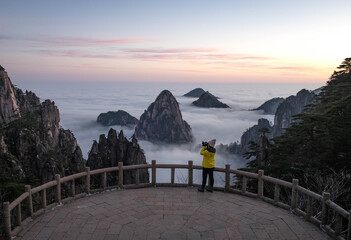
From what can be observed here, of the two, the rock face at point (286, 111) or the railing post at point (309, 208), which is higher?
the railing post at point (309, 208)

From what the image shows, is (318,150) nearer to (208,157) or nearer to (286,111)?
(208,157)

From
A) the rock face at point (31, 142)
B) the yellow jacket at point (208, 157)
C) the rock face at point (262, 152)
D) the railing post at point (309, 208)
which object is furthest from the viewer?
the rock face at point (31, 142)

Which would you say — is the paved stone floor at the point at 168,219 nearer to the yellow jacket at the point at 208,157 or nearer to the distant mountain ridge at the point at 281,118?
the yellow jacket at the point at 208,157

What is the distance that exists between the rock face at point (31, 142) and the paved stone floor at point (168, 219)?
1192 inches

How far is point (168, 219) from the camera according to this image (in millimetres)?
8266

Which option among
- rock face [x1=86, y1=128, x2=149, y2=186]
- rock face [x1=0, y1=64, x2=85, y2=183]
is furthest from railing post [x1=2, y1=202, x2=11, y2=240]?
rock face [x1=86, y1=128, x2=149, y2=186]

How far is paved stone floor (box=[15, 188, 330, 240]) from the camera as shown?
738 cm

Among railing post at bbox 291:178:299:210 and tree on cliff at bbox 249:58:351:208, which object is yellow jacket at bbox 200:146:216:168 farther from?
tree on cliff at bbox 249:58:351:208

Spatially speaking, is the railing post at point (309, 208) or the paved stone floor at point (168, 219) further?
the railing post at point (309, 208)

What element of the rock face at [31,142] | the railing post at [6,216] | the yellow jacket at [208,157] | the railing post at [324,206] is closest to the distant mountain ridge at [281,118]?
the rock face at [31,142]

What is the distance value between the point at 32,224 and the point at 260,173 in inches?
274

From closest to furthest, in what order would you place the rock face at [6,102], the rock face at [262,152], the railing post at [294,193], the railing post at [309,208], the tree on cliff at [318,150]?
the railing post at [309,208] < the railing post at [294,193] < the tree on cliff at [318,150] < the rock face at [262,152] < the rock face at [6,102]

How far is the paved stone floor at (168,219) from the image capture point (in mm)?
7383

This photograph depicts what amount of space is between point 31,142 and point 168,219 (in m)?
51.8
